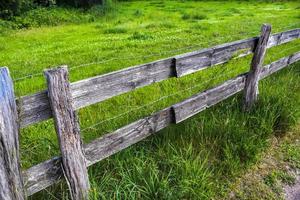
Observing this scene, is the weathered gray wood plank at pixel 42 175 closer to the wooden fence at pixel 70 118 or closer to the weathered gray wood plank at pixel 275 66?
the wooden fence at pixel 70 118

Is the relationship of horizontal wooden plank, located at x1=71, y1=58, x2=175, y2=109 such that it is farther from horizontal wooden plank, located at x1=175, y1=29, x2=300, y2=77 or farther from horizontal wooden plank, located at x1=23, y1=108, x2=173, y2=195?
horizontal wooden plank, located at x1=23, y1=108, x2=173, y2=195

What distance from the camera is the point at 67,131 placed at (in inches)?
116

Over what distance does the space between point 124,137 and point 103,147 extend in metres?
0.28

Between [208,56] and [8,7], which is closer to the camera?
[208,56]

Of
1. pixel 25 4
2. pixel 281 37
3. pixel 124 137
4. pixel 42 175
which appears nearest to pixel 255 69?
pixel 281 37

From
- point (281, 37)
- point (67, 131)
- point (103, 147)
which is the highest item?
point (67, 131)

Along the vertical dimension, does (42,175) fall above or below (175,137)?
above

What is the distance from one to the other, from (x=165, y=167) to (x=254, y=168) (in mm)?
1228

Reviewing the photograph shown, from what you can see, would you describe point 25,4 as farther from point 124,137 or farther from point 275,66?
point 124,137

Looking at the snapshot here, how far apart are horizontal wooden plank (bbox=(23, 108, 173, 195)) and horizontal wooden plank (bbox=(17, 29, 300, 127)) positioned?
394mm

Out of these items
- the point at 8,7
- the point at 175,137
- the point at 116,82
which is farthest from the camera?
the point at 8,7

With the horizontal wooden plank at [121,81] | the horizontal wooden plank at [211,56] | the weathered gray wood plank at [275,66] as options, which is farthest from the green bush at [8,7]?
the horizontal wooden plank at [121,81]

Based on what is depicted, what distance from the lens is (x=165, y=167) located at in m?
3.95

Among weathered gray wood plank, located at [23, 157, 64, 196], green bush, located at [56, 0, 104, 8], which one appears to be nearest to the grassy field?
weathered gray wood plank, located at [23, 157, 64, 196]
